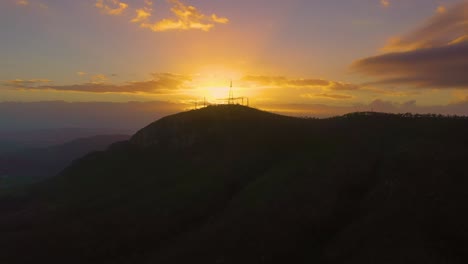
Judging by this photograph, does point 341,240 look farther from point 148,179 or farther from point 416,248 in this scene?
point 148,179

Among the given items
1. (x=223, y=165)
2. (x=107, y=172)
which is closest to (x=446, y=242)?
(x=223, y=165)

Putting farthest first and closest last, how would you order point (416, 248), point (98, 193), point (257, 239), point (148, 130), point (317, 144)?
point (148, 130) → point (98, 193) → point (317, 144) → point (257, 239) → point (416, 248)

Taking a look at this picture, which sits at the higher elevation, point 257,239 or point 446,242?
point 446,242

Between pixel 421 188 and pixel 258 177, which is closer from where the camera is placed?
pixel 421 188

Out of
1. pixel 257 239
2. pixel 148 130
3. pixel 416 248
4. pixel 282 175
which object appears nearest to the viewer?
pixel 416 248

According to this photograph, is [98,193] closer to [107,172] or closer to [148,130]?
[107,172]

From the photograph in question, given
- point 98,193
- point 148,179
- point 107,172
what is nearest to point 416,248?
point 148,179

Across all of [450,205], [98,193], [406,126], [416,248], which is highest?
[406,126]
